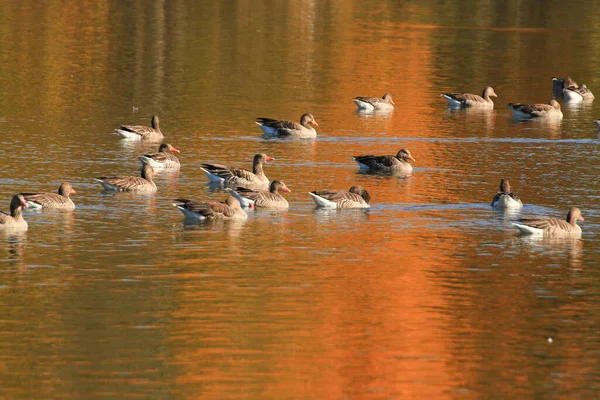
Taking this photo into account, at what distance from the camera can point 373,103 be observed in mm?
54719

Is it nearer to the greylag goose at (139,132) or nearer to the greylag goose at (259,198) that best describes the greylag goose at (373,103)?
the greylag goose at (139,132)

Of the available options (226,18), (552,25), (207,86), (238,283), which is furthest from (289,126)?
(552,25)

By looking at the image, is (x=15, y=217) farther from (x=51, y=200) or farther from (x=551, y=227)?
(x=551, y=227)

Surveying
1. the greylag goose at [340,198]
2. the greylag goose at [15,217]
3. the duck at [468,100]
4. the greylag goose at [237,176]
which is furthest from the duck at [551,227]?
Result: the duck at [468,100]

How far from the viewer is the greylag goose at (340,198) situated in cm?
3312

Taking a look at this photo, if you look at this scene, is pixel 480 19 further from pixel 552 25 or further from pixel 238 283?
pixel 238 283

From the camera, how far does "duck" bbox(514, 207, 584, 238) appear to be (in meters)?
29.9

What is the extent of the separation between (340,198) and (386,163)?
6.97m

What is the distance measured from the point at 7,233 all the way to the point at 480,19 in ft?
250

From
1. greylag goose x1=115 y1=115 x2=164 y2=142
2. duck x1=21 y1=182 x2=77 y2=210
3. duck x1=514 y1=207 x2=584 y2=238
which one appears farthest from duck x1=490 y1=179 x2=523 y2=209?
greylag goose x1=115 y1=115 x2=164 y2=142

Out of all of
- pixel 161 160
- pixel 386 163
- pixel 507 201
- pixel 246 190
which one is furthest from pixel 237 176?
pixel 507 201

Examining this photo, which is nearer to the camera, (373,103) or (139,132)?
(139,132)

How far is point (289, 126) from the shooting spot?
46.4 meters

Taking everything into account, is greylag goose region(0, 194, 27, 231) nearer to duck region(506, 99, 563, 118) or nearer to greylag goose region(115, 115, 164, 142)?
greylag goose region(115, 115, 164, 142)
